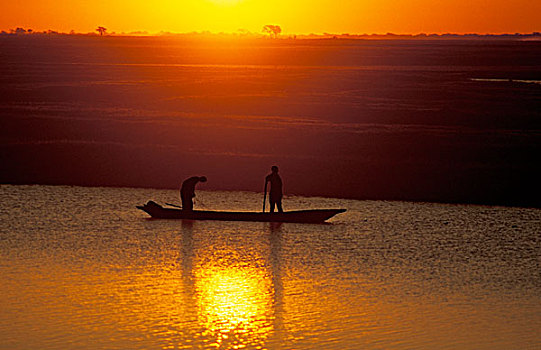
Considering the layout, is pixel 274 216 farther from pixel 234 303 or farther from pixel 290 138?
pixel 290 138

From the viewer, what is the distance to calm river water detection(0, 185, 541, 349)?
623 inches

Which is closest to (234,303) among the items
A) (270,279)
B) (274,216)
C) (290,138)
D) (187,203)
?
(270,279)

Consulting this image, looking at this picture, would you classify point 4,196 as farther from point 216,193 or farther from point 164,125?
point 164,125

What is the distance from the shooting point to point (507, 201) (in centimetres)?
3127

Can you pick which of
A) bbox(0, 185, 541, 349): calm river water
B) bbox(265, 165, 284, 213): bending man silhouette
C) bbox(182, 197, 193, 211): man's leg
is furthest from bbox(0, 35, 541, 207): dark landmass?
bbox(182, 197, 193, 211): man's leg

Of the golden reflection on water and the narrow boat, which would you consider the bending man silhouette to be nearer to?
the narrow boat

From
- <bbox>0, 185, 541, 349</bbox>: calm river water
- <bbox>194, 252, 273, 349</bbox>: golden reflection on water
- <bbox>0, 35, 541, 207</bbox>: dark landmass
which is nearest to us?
<bbox>194, 252, 273, 349</bbox>: golden reflection on water

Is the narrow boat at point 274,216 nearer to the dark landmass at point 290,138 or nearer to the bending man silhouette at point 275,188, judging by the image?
the bending man silhouette at point 275,188

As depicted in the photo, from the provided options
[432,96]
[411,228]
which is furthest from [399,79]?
[411,228]

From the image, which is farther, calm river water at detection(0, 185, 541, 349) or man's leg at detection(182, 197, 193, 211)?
man's leg at detection(182, 197, 193, 211)

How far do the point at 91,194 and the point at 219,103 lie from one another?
35.2 meters

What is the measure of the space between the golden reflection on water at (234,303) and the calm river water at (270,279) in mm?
43

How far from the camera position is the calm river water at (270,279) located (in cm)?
1583

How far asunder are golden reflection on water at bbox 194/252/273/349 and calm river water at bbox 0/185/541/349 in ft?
0.14
